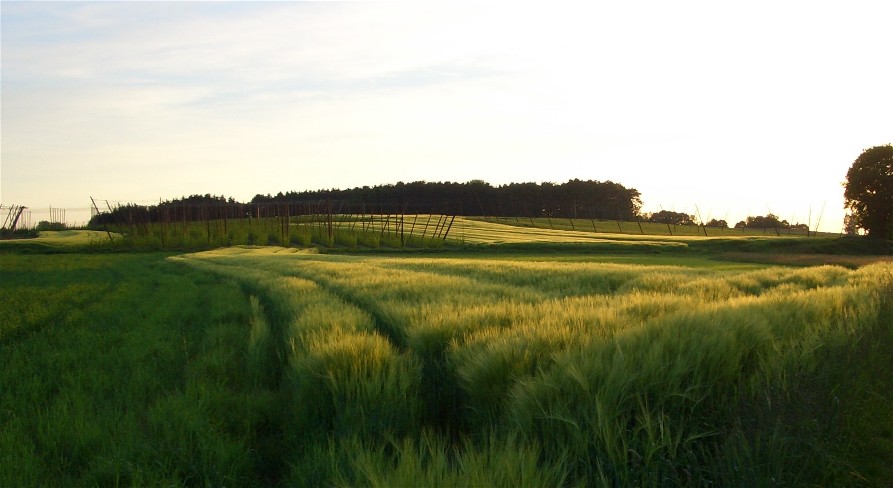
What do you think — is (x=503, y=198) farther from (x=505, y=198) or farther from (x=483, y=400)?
(x=483, y=400)

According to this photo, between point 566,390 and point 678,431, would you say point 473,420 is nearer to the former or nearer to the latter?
point 566,390

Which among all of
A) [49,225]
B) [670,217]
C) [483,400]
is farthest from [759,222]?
[483,400]

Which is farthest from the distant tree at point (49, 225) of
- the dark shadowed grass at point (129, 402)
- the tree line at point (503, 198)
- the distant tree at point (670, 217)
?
the distant tree at point (670, 217)

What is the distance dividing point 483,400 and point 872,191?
54.9 meters

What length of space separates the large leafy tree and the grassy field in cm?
4848

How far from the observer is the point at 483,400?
4.07 metres

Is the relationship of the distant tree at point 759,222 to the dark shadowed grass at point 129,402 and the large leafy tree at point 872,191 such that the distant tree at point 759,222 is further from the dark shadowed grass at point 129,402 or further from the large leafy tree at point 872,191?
the dark shadowed grass at point 129,402

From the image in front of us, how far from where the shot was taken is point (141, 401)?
489 cm

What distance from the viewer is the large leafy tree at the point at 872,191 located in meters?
46.6

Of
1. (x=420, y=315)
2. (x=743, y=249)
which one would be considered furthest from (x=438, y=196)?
Answer: (x=420, y=315)

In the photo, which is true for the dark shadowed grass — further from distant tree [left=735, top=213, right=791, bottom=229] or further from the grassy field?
distant tree [left=735, top=213, right=791, bottom=229]

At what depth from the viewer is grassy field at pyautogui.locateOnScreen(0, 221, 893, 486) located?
292 cm

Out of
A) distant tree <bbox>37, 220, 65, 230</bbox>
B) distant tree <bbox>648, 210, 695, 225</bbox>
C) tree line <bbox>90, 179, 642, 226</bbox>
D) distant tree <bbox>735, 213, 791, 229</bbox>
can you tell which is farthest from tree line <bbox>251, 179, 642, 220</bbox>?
distant tree <bbox>37, 220, 65, 230</bbox>

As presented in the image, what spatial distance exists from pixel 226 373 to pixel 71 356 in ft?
5.58
